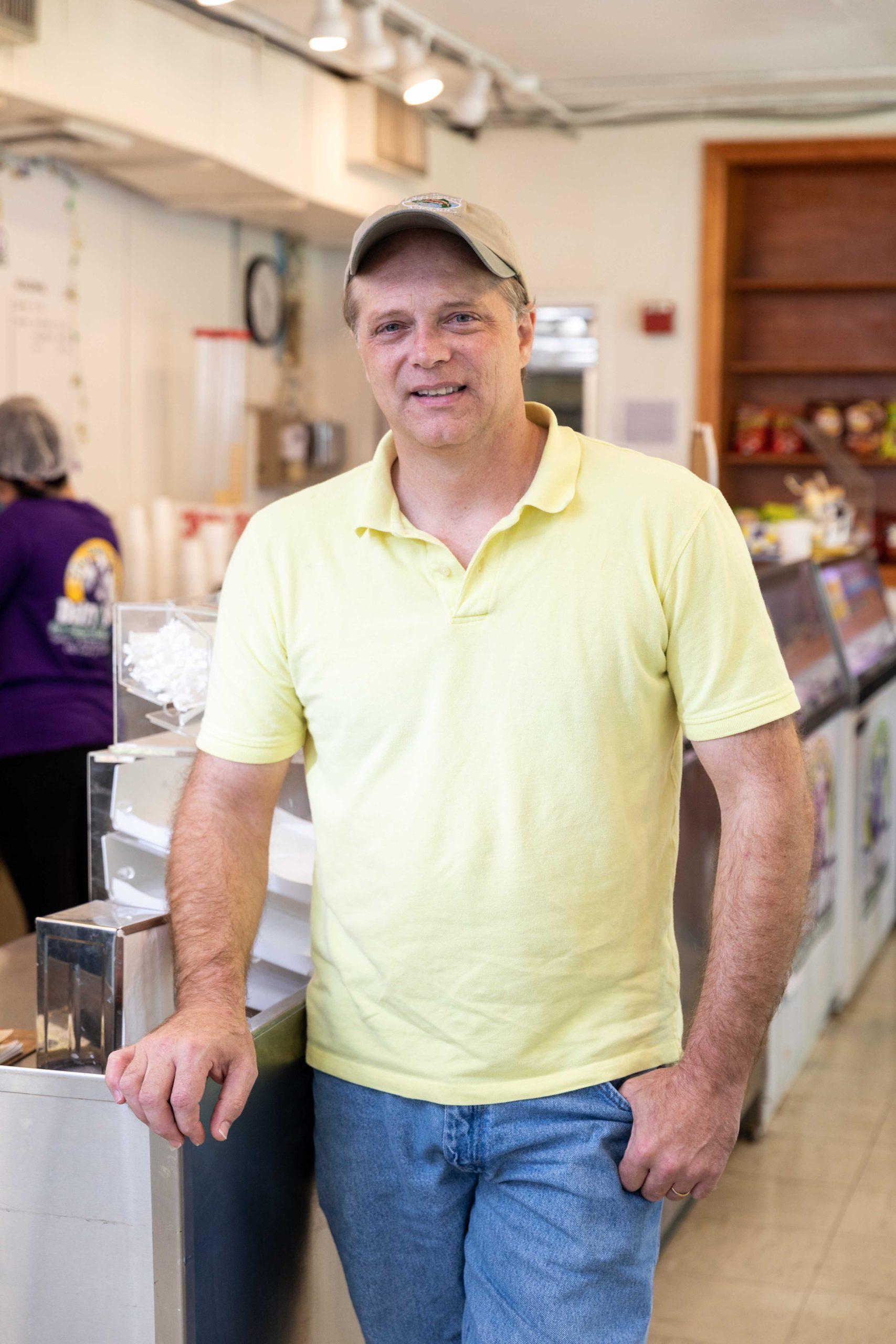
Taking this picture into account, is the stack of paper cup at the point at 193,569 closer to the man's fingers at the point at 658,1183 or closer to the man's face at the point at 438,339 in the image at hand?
the man's face at the point at 438,339

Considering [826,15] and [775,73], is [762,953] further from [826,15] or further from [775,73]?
[775,73]

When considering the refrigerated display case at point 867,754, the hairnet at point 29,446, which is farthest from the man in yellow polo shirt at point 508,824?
the refrigerated display case at point 867,754

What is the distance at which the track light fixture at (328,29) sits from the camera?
4.23 metres

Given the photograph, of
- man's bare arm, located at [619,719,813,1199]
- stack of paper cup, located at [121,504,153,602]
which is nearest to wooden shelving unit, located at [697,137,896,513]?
stack of paper cup, located at [121,504,153,602]

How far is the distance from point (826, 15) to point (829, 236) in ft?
6.56

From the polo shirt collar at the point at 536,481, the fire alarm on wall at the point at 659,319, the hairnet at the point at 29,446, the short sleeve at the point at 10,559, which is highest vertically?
the fire alarm on wall at the point at 659,319

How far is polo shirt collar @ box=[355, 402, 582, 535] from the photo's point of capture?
148cm

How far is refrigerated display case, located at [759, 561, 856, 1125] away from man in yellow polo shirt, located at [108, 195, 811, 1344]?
6.53 ft

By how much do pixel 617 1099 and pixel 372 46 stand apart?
405 cm

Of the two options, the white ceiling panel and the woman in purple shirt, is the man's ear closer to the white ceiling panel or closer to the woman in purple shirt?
the woman in purple shirt

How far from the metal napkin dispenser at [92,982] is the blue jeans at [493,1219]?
0.24 m

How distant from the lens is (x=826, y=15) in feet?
17.2

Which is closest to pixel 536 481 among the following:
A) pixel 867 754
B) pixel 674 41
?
pixel 867 754

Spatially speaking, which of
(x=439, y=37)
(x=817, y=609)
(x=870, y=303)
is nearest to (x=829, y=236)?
(x=870, y=303)
